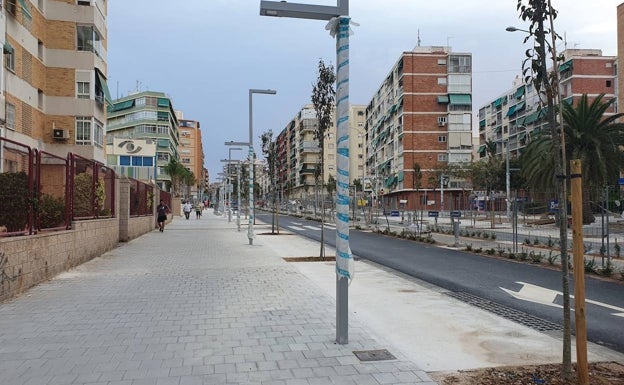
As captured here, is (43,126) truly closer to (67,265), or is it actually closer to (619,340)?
(67,265)

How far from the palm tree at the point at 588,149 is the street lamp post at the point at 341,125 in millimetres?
27774

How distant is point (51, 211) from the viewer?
1031 cm

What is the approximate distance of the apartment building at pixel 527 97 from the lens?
69125mm

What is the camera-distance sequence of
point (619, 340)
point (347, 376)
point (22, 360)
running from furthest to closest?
1. point (619, 340)
2. point (22, 360)
3. point (347, 376)

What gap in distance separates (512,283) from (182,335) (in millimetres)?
7379

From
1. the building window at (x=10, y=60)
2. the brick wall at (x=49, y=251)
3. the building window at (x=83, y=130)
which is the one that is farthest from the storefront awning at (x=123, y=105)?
the brick wall at (x=49, y=251)

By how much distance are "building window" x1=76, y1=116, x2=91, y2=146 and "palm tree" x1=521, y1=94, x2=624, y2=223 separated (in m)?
29.7

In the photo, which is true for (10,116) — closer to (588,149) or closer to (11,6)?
(11,6)

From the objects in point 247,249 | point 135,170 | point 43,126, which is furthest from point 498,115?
point 247,249

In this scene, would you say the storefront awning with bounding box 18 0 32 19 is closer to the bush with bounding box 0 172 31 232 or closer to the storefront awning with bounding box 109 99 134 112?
the bush with bounding box 0 172 31 232

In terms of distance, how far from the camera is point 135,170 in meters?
55.4

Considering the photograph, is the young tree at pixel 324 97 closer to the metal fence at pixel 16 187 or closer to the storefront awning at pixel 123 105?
the metal fence at pixel 16 187

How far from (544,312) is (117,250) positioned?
1301 cm

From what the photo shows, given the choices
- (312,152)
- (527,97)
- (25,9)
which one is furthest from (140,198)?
(312,152)
